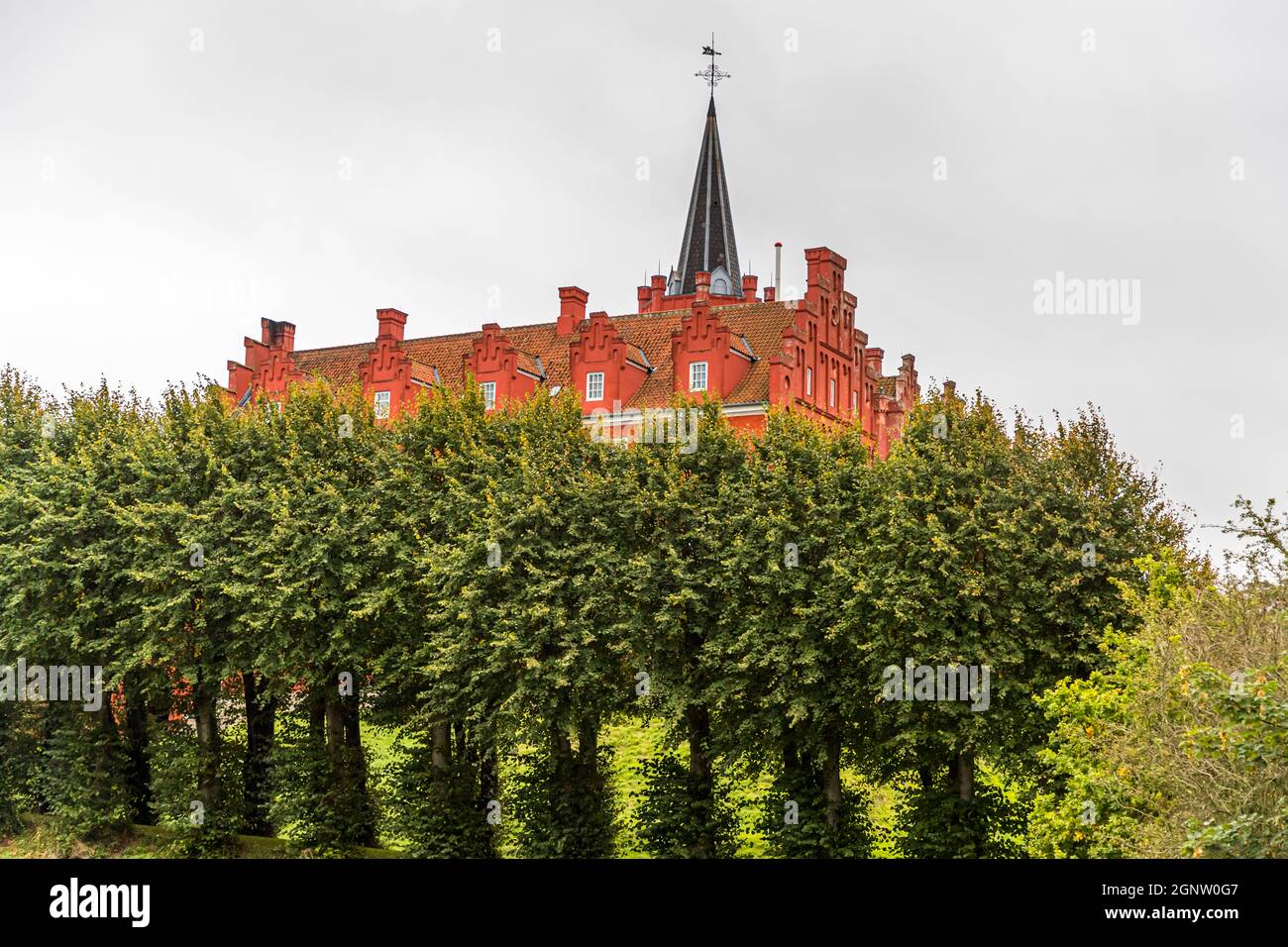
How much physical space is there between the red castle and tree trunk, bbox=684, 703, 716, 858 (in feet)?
60.4

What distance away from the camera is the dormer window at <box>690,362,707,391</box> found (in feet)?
185

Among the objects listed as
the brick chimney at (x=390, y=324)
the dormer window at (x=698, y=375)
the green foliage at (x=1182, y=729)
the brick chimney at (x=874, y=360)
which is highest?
the brick chimney at (x=390, y=324)

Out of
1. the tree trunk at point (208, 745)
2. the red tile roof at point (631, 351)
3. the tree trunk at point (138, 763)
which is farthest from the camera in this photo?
the red tile roof at point (631, 351)

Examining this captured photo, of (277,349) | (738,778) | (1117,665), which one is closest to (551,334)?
(277,349)

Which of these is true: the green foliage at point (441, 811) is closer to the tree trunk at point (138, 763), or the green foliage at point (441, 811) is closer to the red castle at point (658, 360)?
the tree trunk at point (138, 763)

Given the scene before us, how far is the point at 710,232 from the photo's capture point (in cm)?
7656

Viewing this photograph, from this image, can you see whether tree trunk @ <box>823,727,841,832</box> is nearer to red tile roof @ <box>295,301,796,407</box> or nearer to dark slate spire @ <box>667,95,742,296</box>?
red tile roof @ <box>295,301,796,407</box>

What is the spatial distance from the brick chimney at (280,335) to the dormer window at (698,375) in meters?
28.7

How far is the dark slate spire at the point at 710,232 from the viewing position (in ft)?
250

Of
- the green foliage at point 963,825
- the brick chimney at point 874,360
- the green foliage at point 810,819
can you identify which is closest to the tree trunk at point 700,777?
the green foliage at point 810,819

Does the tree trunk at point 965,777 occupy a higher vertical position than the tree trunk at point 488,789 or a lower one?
higher

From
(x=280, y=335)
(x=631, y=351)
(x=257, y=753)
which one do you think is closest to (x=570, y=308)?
(x=631, y=351)

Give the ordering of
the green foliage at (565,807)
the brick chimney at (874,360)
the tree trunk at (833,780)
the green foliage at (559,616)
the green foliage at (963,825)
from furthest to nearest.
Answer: the brick chimney at (874,360), the green foliage at (565,807), the tree trunk at (833,780), the green foliage at (963,825), the green foliage at (559,616)

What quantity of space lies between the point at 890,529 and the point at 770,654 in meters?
4.00
